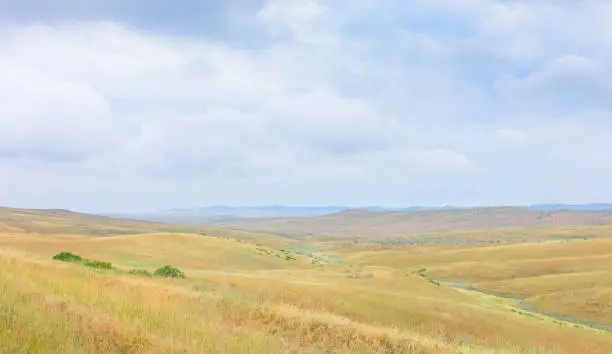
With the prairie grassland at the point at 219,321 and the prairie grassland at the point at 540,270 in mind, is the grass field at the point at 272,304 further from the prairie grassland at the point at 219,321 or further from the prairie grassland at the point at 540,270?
the prairie grassland at the point at 540,270

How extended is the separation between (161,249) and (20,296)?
142 ft

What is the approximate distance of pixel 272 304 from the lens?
1448cm

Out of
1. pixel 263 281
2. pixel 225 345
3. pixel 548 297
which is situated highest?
pixel 225 345

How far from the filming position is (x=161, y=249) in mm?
50531

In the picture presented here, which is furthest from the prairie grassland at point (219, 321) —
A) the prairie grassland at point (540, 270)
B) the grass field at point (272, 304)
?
the prairie grassland at point (540, 270)

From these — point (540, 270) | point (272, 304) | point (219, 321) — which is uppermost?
point (219, 321)

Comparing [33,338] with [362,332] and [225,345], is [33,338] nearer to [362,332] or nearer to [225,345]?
[225,345]

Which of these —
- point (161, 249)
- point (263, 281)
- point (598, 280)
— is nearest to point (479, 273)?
point (598, 280)

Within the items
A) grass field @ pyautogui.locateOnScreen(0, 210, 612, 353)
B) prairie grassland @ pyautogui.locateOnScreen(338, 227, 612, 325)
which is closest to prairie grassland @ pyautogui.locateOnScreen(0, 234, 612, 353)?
grass field @ pyautogui.locateOnScreen(0, 210, 612, 353)

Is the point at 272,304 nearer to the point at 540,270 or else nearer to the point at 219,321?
the point at 219,321

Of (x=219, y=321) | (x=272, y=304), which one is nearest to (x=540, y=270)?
(x=272, y=304)

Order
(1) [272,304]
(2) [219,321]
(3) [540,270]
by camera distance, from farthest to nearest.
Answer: (3) [540,270] → (1) [272,304] → (2) [219,321]

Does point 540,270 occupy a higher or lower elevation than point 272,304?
lower

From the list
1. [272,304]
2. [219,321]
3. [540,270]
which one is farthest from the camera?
[540,270]
